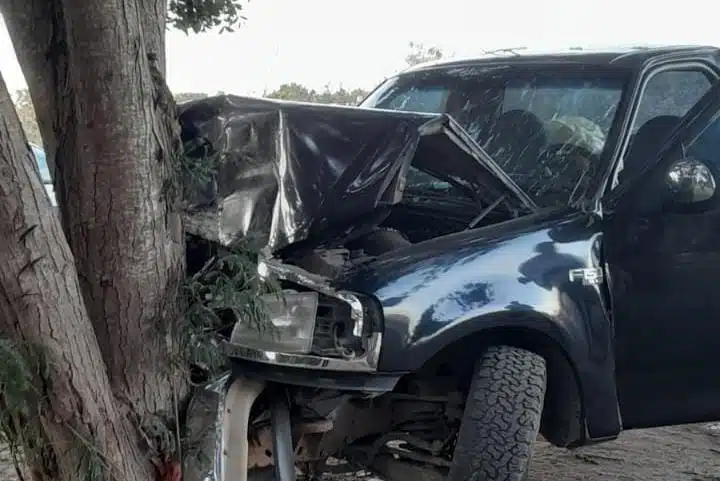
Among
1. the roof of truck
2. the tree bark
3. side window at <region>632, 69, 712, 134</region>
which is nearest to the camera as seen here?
the tree bark

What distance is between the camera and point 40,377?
2844mm

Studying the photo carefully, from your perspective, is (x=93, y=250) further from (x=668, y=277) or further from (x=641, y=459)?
(x=641, y=459)

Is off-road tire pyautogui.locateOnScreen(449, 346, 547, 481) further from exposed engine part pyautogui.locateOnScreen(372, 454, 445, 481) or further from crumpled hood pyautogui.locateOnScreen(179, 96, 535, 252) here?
crumpled hood pyautogui.locateOnScreen(179, 96, 535, 252)

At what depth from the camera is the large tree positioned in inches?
109

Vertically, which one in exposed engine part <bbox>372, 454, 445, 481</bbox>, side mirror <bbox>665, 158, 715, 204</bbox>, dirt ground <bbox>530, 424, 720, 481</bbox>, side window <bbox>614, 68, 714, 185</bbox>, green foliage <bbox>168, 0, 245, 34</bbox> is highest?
green foliage <bbox>168, 0, 245, 34</bbox>

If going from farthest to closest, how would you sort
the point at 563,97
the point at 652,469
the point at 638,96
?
the point at 652,469
the point at 563,97
the point at 638,96

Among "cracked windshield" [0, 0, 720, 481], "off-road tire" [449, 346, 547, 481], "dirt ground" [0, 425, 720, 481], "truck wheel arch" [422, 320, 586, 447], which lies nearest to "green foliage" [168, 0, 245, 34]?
"cracked windshield" [0, 0, 720, 481]

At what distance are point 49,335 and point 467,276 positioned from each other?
4.92 ft

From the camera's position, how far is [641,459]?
5152 mm

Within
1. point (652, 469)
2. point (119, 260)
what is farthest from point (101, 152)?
point (652, 469)

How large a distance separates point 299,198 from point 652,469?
8.33 ft

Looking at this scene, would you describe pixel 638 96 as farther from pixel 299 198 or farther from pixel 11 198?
pixel 11 198

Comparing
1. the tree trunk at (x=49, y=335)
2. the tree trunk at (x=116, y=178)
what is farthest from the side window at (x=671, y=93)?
the tree trunk at (x=49, y=335)

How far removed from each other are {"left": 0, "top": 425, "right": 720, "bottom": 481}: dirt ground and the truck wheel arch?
100cm
